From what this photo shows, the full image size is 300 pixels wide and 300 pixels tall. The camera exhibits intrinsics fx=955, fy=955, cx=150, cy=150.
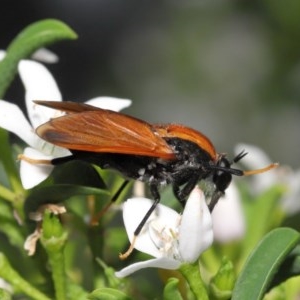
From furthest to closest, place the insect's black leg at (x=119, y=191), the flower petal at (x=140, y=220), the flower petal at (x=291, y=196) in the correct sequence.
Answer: the flower petal at (x=291, y=196) < the insect's black leg at (x=119, y=191) < the flower petal at (x=140, y=220)

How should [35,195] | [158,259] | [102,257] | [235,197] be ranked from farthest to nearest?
1. [235,197]
2. [102,257]
3. [35,195]
4. [158,259]

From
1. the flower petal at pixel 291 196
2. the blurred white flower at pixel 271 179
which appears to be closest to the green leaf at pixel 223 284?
the flower petal at pixel 291 196

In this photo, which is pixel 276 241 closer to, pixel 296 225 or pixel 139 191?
pixel 139 191

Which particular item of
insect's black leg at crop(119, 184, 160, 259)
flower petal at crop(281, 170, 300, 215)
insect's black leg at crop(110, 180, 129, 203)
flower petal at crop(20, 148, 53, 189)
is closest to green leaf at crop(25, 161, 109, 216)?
flower petal at crop(20, 148, 53, 189)

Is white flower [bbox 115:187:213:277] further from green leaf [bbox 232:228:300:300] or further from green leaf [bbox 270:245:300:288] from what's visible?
green leaf [bbox 270:245:300:288]

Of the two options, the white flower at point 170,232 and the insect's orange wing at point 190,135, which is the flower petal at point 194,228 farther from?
the insect's orange wing at point 190,135

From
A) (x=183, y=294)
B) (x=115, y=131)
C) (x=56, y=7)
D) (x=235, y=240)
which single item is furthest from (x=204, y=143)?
(x=56, y=7)

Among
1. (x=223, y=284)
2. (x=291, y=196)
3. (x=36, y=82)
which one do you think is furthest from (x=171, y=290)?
(x=291, y=196)
